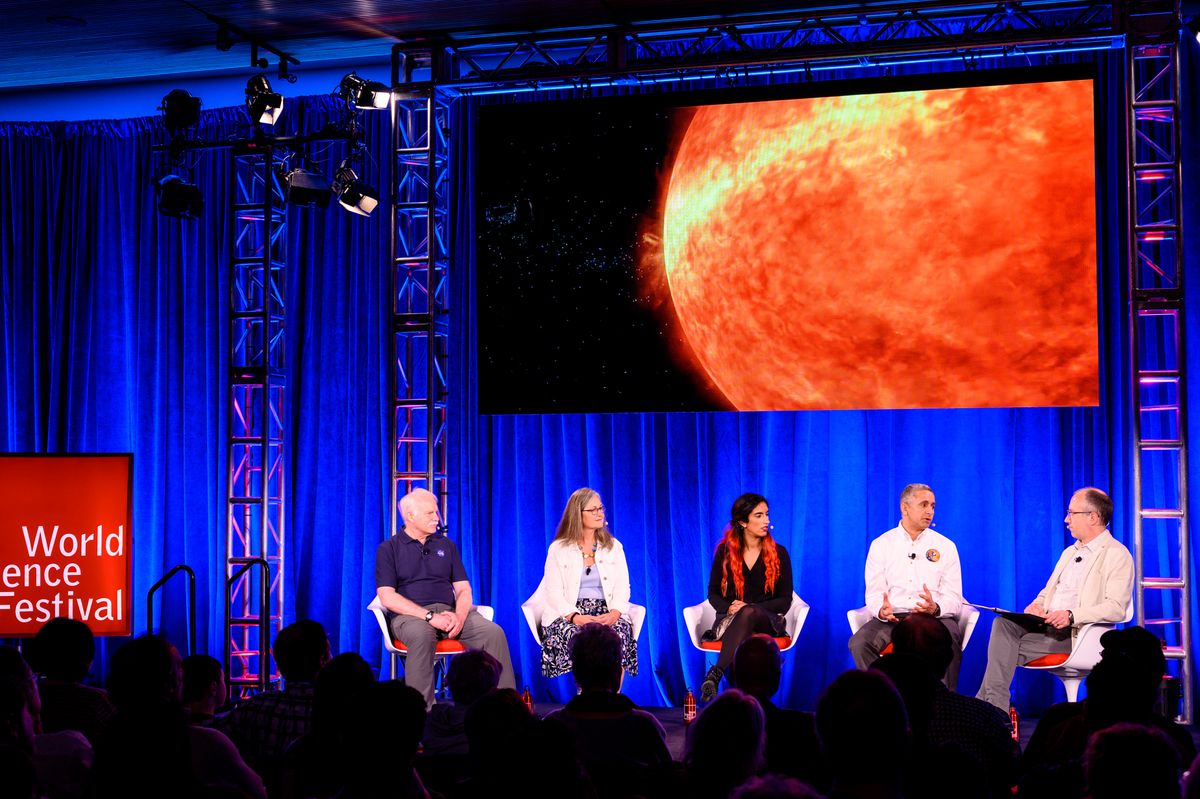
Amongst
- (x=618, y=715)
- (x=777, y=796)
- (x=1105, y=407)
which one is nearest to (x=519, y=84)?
(x=1105, y=407)

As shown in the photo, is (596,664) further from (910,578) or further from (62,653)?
(910,578)

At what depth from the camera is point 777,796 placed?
1.86m

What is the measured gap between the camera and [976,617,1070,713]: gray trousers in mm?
6270

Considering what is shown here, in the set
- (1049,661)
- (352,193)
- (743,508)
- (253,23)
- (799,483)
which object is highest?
(253,23)

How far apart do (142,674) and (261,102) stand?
480 centimetres

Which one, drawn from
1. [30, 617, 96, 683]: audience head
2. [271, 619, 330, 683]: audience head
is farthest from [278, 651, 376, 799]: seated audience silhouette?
[30, 617, 96, 683]: audience head

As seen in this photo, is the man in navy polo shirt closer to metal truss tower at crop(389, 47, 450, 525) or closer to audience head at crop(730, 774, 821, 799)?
metal truss tower at crop(389, 47, 450, 525)

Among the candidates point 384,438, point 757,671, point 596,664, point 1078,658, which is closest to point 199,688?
Answer: point 596,664

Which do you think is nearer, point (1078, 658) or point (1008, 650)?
point (1078, 658)

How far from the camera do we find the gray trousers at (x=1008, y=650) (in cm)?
627

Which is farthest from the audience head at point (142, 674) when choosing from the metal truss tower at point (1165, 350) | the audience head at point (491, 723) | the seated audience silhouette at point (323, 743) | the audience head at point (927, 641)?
the metal truss tower at point (1165, 350)

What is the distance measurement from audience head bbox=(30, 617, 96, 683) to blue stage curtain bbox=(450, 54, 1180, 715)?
4.20 meters

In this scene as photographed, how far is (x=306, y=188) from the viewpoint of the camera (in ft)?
24.8

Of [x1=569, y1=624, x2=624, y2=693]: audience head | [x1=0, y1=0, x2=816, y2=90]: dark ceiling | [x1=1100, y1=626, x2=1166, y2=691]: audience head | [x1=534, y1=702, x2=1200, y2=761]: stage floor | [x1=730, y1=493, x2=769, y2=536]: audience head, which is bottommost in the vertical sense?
[x1=534, y1=702, x2=1200, y2=761]: stage floor
